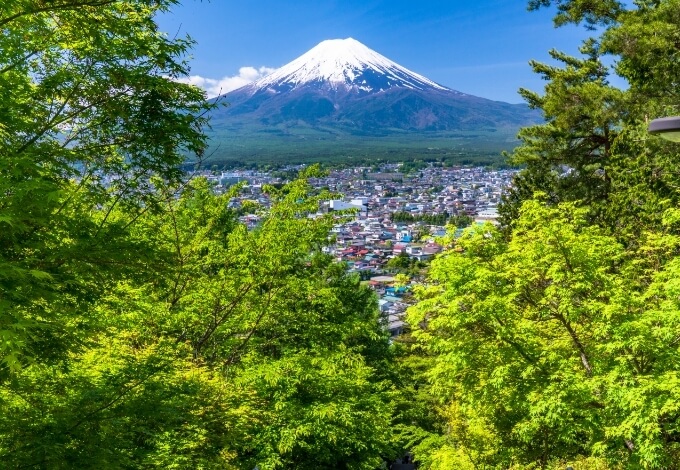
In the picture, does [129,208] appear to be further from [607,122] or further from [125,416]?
[607,122]

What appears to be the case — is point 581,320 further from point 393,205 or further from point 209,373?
point 393,205

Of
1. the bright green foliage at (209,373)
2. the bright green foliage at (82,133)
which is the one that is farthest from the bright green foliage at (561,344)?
the bright green foliage at (82,133)

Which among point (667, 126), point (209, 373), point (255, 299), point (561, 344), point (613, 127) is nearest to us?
point (667, 126)

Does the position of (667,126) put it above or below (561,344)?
above

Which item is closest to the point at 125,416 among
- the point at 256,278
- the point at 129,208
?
the point at 129,208

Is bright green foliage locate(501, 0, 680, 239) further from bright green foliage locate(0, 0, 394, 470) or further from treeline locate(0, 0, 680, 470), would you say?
bright green foliage locate(0, 0, 394, 470)

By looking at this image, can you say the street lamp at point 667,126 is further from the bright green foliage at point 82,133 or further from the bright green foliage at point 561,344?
the bright green foliage at point 561,344

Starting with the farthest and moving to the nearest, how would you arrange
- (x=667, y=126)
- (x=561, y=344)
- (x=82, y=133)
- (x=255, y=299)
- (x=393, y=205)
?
(x=393, y=205), (x=255, y=299), (x=561, y=344), (x=82, y=133), (x=667, y=126)

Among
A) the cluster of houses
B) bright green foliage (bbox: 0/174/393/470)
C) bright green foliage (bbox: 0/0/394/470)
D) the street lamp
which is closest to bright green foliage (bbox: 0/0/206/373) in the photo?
bright green foliage (bbox: 0/0/394/470)

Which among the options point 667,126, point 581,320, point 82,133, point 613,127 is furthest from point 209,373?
point 613,127
